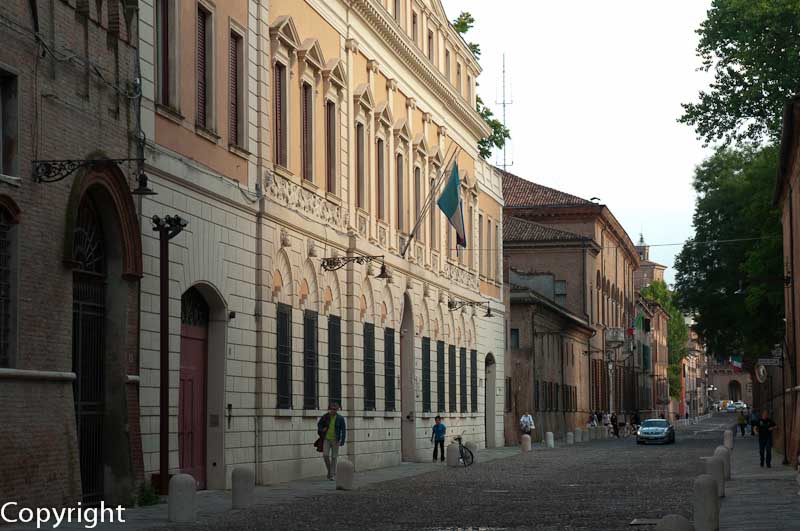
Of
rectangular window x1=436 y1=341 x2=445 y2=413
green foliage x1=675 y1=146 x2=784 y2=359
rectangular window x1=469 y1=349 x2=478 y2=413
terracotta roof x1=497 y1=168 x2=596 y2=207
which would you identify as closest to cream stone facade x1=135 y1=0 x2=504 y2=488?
rectangular window x1=436 y1=341 x2=445 y2=413

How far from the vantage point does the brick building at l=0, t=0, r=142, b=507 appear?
768 inches

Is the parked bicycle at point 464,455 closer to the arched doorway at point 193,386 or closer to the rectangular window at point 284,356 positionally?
the rectangular window at point 284,356

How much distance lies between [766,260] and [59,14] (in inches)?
1564

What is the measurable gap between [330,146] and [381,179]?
5285 mm

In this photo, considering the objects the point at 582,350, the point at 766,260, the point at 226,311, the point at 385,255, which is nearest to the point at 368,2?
the point at 385,255

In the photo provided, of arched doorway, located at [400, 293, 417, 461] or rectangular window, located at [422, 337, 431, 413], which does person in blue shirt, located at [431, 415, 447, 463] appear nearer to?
arched doorway, located at [400, 293, 417, 461]

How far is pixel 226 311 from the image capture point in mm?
28219

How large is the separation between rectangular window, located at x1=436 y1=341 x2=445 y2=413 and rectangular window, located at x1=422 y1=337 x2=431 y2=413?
137 centimetres

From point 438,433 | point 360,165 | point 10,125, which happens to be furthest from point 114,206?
point 438,433

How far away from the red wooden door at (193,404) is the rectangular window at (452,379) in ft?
75.2

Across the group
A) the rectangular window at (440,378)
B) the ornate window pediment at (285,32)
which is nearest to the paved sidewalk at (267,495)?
the rectangular window at (440,378)

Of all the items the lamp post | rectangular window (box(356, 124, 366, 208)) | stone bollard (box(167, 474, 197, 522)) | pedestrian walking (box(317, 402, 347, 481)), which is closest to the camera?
stone bollard (box(167, 474, 197, 522))

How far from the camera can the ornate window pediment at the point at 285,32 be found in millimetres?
31469

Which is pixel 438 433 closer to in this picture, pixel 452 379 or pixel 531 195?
pixel 452 379
